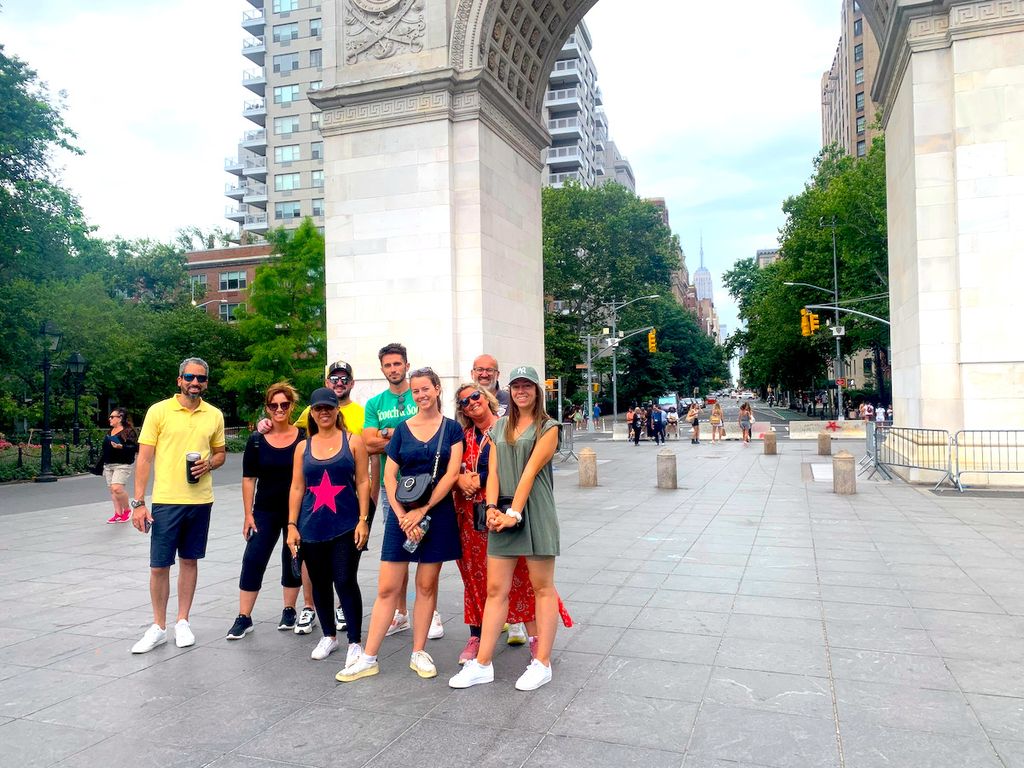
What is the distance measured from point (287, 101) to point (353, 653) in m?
71.7

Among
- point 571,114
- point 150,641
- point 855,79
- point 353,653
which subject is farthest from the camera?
point 855,79

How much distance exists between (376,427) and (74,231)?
26706mm

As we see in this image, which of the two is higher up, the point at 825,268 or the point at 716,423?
the point at 825,268

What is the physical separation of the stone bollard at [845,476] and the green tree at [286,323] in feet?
84.8

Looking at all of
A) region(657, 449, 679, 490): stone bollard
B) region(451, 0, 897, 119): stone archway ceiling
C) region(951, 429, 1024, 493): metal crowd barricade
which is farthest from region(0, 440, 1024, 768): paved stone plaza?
region(451, 0, 897, 119): stone archway ceiling

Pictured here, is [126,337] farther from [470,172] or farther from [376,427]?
[376,427]

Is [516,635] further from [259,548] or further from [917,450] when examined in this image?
[917,450]

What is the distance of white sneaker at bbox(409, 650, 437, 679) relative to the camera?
4.89 metres

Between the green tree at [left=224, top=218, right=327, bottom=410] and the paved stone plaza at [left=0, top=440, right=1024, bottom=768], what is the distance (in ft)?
86.1

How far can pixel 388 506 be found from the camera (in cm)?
526

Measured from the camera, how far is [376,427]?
589cm

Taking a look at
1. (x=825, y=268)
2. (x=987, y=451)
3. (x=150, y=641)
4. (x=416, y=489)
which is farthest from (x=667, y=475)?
(x=825, y=268)

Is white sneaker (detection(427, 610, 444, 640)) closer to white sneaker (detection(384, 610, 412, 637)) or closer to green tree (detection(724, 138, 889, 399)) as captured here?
white sneaker (detection(384, 610, 412, 637))

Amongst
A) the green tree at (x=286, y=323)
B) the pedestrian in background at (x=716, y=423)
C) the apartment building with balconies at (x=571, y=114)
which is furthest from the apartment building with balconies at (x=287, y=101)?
the pedestrian in background at (x=716, y=423)
